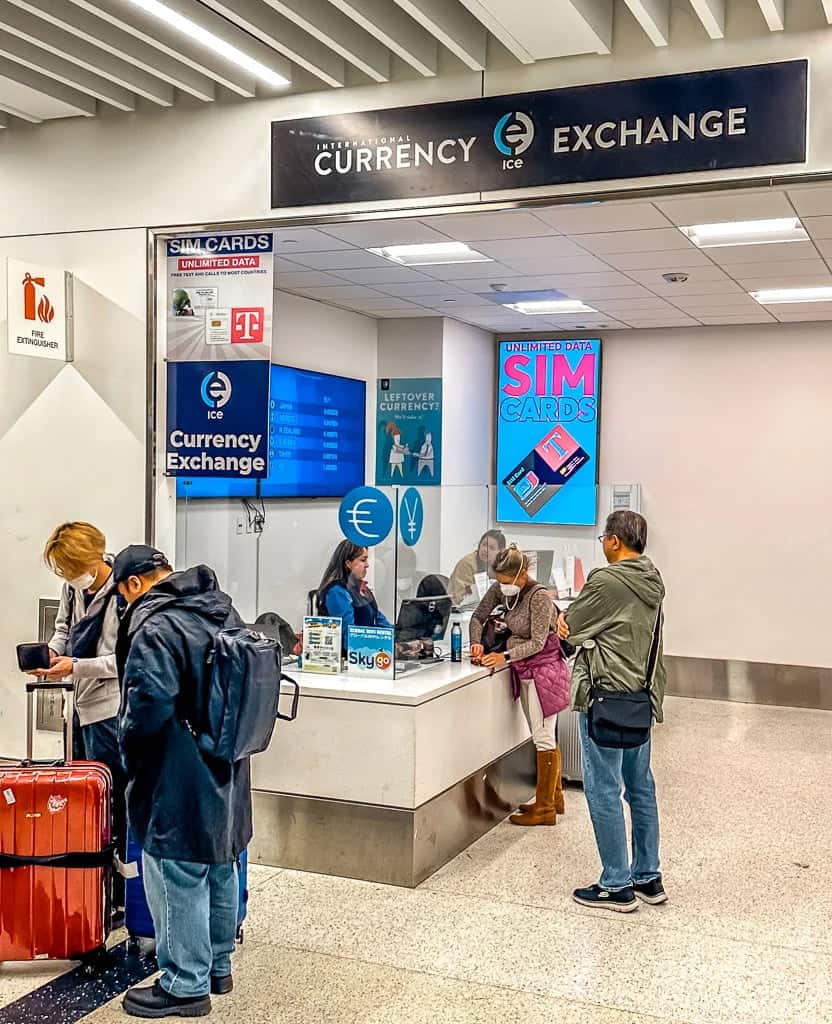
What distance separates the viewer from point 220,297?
536cm

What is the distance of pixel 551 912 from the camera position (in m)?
4.52

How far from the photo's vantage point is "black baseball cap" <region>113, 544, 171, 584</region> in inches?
147

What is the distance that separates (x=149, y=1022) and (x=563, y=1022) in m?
1.26

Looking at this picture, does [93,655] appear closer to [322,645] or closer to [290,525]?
[322,645]

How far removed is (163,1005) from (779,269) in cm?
527

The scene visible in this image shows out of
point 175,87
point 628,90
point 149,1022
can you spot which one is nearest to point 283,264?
point 175,87

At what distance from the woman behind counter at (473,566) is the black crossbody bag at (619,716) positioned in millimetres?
1502

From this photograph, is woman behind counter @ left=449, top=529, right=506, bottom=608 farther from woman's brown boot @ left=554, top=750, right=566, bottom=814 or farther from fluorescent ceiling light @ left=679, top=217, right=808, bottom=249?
fluorescent ceiling light @ left=679, top=217, right=808, bottom=249

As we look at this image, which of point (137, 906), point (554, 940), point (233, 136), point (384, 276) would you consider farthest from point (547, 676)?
point (233, 136)

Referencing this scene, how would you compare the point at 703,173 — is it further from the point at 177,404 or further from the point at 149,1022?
the point at 149,1022

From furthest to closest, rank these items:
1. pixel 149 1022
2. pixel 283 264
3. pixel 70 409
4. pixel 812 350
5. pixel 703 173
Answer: pixel 812 350, pixel 283 264, pixel 70 409, pixel 703 173, pixel 149 1022

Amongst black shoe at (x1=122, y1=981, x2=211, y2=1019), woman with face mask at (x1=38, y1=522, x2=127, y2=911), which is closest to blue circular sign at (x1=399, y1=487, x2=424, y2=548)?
woman with face mask at (x1=38, y1=522, x2=127, y2=911)

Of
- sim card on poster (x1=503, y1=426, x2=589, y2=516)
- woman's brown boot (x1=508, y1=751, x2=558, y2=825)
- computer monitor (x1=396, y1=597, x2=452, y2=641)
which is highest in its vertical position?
sim card on poster (x1=503, y1=426, x2=589, y2=516)

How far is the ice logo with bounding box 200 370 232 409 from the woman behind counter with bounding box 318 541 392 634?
34.0 inches
